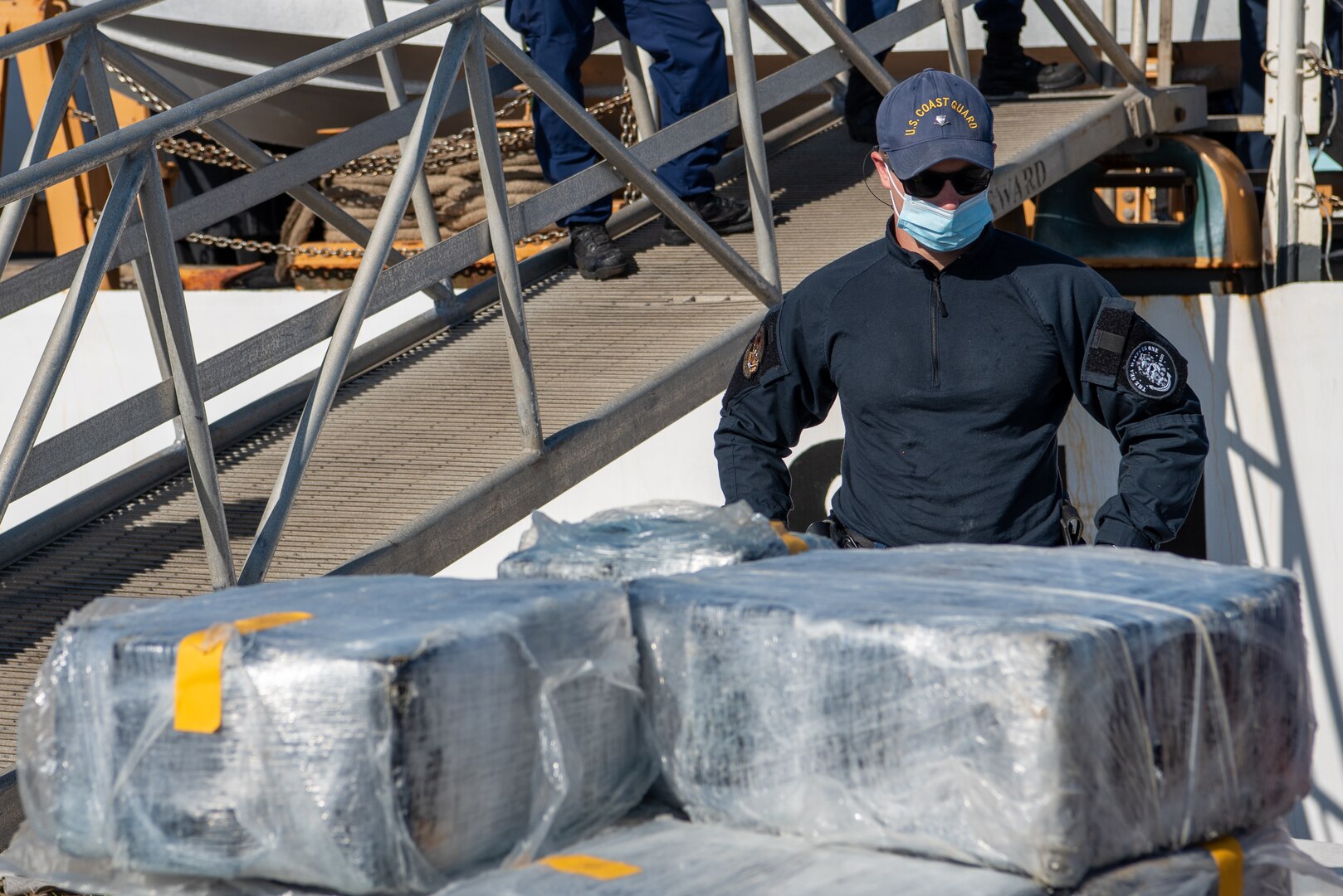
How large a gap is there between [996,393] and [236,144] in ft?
7.89

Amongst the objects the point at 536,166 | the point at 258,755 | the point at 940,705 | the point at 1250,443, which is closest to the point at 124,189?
the point at 258,755

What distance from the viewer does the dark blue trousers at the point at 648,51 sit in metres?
4.35

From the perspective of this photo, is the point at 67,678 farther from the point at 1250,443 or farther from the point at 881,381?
the point at 1250,443

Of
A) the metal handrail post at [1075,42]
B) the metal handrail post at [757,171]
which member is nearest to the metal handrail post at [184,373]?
the metal handrail post at [757,171]

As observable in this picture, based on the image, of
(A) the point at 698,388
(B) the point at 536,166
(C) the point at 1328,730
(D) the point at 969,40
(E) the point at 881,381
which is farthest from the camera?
(D) the point at 969,40

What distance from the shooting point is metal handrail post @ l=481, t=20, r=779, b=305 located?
331cm

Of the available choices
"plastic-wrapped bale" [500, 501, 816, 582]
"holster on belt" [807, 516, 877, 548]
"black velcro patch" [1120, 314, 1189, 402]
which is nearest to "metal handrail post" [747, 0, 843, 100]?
"holster on belt" [807, 516, 877, 548]

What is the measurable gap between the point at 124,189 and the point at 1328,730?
159 inches

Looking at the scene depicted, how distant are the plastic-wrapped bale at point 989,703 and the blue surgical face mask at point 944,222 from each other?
816mm

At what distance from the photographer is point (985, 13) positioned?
573 centimetres

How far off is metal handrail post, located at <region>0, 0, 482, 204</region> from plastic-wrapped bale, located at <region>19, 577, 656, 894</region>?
40.5 inches

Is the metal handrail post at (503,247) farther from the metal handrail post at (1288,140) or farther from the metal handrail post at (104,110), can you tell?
the metal handrail post at (1288,140)

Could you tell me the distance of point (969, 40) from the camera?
7281 millimetres

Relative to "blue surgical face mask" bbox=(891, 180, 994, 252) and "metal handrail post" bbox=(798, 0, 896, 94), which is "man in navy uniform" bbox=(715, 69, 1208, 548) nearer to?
"blue surgical face mask" bbox=(891, 180, 994, 252)
